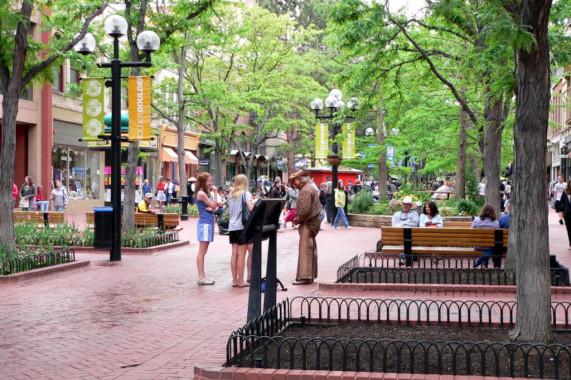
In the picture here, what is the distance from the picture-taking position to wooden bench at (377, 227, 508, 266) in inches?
516

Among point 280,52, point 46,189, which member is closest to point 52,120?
point 46,189

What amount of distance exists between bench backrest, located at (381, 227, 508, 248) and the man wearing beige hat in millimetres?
2422

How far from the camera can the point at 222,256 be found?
634 inches

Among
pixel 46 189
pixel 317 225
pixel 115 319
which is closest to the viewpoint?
pixel 115 319

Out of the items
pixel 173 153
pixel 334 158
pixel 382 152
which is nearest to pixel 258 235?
A: pixel 334 158

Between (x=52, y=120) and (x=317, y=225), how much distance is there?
25793 millimetres

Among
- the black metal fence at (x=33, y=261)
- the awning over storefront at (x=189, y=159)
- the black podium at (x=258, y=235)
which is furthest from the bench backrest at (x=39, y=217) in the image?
the awning over storefront at (x=189, y=159)

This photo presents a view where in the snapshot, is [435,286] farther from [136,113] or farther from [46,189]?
[46,189]

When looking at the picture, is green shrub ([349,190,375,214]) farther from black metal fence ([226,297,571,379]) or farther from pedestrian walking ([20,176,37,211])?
black metal fence ([226,297,571,379])

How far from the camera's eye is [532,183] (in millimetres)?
6477

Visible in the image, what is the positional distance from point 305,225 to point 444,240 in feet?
10.0

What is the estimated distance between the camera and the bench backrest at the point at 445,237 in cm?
1312

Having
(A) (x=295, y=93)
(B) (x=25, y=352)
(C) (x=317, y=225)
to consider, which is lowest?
(B) (x=25, y=352)

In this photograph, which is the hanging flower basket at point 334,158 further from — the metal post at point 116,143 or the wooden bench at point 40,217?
the metal post at point 116,143
